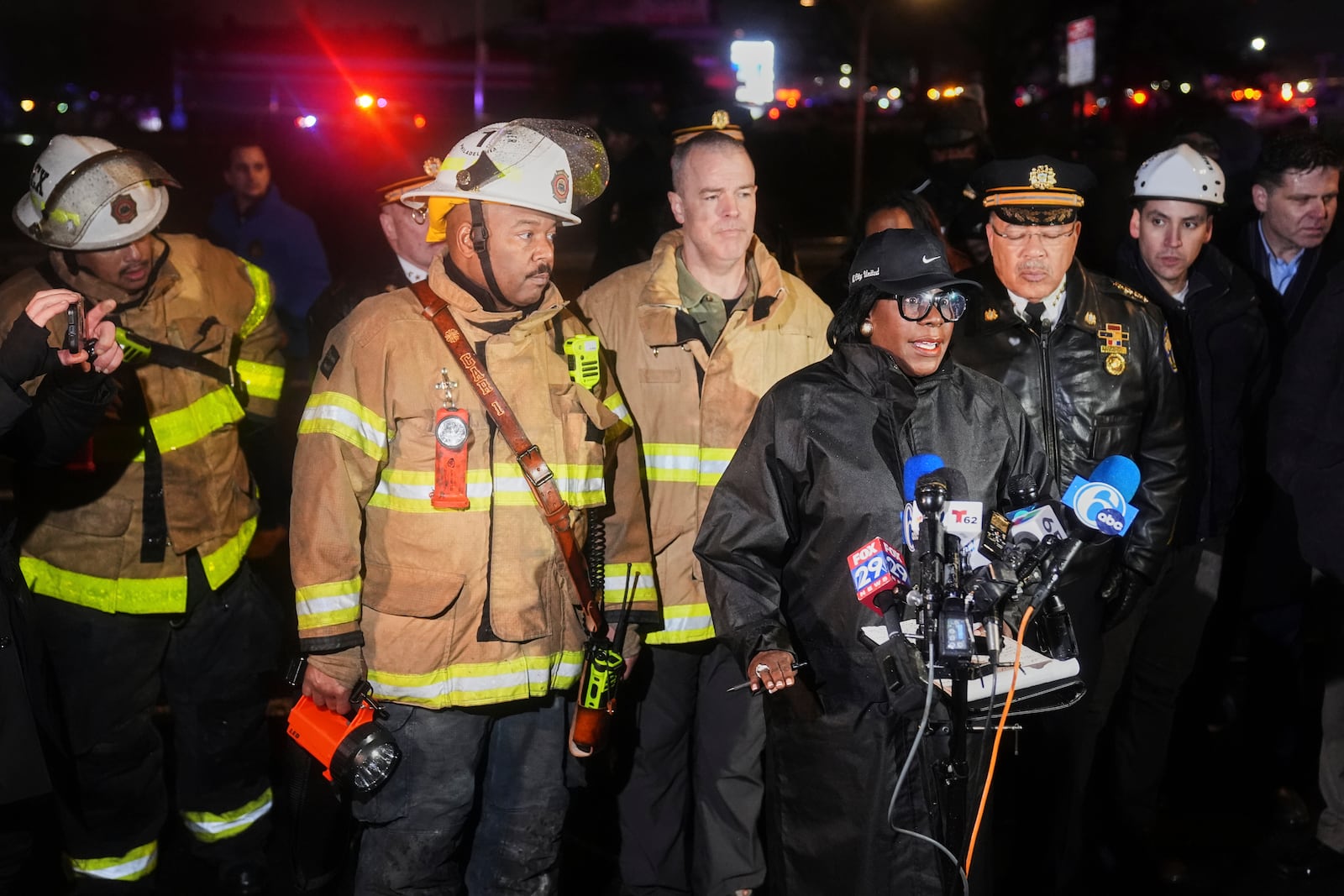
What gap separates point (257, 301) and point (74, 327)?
1357mm

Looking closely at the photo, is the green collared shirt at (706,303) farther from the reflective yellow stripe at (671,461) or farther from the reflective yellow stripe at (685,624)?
the reflective yellow stripe at (685,624)

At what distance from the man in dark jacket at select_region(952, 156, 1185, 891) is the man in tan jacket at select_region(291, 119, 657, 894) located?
1563 millimetres

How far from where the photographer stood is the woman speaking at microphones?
3504 mm

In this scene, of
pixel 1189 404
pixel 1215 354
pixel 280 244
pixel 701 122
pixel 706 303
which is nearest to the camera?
pixel 706 303

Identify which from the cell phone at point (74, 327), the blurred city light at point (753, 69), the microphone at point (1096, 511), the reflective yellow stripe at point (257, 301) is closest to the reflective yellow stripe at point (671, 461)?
the reflective yellow stripe at point (257, 301)

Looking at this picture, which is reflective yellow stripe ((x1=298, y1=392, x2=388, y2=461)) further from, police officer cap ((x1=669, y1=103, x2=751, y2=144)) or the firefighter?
police officer cap ((x1=669, y1=103, x2=751, y2=144))

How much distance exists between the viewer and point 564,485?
379 cm

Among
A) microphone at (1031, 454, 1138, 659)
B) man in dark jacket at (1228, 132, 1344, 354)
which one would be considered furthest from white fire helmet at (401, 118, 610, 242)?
man in dark jacket at (1228, 132, 1344, 354)

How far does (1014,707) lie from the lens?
3.19 meters

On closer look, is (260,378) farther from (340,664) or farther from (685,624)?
(685,624)

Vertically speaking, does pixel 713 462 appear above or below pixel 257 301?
below

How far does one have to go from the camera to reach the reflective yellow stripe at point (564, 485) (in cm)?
370

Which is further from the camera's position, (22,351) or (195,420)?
(195,420)

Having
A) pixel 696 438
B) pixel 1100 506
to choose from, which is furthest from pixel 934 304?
pixel 696 438
